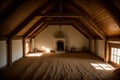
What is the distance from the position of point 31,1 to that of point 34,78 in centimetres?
324

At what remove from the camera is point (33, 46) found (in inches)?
558

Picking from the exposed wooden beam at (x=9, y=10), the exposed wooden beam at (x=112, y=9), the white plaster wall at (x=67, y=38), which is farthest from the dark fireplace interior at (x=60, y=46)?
the exposed wooden beam at (x=112, y=9)

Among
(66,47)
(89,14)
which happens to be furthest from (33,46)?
(89,14)

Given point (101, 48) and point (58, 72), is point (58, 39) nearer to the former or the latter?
point (101, 48)

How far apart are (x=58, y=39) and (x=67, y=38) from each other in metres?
1.04

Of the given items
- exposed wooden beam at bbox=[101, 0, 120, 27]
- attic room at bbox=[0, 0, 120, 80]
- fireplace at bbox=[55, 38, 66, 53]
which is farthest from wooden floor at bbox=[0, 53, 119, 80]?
fireplace at bbox=[55, 38, 66, 53]

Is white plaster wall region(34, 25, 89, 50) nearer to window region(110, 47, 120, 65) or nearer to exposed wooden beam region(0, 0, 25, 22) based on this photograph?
window region(110, 47, 120, 65)

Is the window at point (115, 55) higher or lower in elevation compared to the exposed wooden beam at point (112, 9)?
lower

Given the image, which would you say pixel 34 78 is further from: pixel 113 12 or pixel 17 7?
pixel 113 12

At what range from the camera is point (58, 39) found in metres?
14.0

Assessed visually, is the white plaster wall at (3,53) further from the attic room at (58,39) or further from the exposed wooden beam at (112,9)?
the exposed wooden beam at (112,9)

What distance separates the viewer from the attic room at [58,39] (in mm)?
5266

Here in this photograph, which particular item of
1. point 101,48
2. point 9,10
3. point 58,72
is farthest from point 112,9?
point 101,48

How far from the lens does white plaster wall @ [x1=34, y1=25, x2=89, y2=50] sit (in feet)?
46.5
